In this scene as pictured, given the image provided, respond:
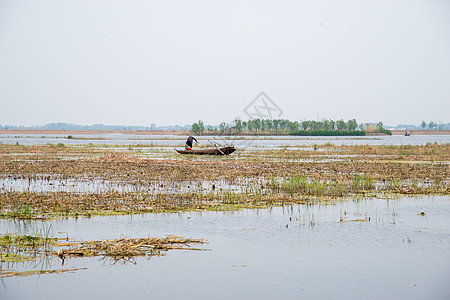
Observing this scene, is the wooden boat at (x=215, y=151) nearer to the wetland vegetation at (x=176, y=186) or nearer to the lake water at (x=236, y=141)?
the wetland vegetation at (x=176, y=186)

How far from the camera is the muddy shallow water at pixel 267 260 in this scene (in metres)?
8.30

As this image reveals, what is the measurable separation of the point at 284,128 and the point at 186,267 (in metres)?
159

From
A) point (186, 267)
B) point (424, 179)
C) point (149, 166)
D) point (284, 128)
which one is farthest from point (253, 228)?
point (284, 128)

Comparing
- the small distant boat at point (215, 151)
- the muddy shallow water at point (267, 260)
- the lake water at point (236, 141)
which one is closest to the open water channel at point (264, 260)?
the muddy shallow water at point (267, 260)

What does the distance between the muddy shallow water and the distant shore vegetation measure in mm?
117755

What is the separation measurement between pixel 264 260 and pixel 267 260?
0.20ft

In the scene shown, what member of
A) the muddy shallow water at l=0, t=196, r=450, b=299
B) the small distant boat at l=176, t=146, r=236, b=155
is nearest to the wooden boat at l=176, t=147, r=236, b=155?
the small distant boat at l=176, t=146, r=236, b=155

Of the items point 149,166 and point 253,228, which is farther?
point 149,166

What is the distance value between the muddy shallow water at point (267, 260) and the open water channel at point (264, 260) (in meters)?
0.02

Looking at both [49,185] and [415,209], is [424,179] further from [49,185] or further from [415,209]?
[49,185]

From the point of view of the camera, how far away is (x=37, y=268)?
903 centimetres

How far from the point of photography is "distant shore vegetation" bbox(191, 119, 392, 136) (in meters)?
144

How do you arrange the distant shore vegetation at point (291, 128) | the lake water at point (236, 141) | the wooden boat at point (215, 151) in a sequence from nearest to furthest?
1. the wooden boat at point (215, 151)
2. the lake water at point (236, 141)
3. the distant shore vegetation at point (291, 128)

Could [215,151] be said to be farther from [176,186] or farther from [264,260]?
[264,260]
